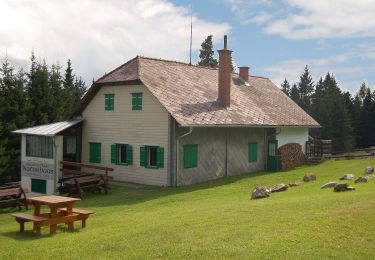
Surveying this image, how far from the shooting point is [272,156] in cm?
2747

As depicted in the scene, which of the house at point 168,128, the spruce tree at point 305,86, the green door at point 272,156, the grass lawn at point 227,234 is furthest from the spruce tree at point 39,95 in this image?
the spruce tree at point 305,86

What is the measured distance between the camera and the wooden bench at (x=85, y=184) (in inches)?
799

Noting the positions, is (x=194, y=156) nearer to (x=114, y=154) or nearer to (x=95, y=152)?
(x=114, y=154)

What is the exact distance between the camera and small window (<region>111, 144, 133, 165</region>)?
23.5m

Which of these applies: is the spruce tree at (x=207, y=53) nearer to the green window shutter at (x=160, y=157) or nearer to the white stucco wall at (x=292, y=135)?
the white stucco wall at (x=292, y=135)

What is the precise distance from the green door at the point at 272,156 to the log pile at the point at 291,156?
442mm

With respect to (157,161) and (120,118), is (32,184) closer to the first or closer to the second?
Answer: (120,118)

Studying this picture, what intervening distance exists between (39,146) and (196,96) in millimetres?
8879

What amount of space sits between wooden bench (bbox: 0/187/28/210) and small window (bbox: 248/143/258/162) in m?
12.6

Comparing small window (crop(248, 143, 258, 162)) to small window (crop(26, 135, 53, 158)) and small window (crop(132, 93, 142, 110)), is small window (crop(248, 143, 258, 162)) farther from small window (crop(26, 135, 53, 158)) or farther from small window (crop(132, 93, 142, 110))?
small window (crop(26, 135, 53, 158))

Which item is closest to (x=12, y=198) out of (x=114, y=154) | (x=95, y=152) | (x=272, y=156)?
(x=114, y=154)

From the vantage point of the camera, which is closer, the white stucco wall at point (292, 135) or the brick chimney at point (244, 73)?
the white stucco wall at point (292, 135)

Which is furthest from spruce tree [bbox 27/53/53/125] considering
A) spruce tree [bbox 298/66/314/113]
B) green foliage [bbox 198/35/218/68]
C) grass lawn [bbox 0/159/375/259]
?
spruce tree [bbox 298/66/314/113]

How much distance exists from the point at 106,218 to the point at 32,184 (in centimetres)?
1241
